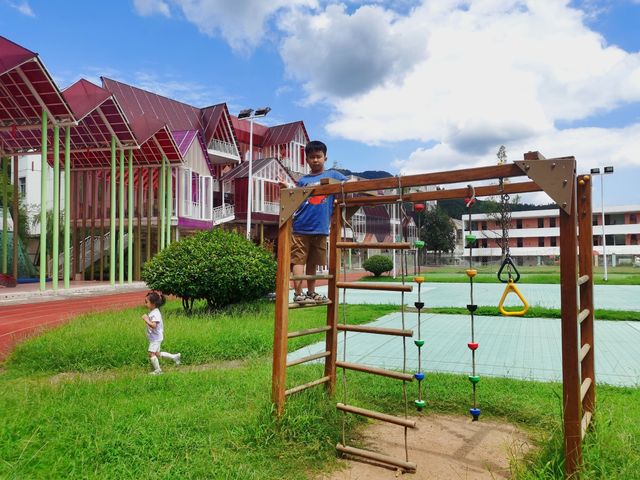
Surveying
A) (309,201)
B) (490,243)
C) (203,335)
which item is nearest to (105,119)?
(203,335)

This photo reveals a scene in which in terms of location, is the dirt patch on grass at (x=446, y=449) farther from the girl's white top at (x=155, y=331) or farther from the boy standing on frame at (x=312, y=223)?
the girl's white top at (x=155, y=331)

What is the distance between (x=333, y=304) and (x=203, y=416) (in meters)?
1.48

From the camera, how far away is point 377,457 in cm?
357

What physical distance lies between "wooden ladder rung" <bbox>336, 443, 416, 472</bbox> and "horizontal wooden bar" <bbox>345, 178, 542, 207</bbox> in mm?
1993

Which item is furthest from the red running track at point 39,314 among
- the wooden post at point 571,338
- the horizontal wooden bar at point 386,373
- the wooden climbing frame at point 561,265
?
the wooden post at point 571,338

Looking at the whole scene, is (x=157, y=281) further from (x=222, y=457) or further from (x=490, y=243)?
(x=490, y=243)

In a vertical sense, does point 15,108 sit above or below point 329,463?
above

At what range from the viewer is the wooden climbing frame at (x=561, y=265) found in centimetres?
300

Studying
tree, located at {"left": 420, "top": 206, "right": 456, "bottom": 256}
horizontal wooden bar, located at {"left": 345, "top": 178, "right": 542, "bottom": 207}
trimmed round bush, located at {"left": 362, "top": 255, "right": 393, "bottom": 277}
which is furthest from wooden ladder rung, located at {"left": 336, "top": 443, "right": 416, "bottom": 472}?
tree, located at {"left": 420, "top": 206, "right": 456, "bottom": 256}

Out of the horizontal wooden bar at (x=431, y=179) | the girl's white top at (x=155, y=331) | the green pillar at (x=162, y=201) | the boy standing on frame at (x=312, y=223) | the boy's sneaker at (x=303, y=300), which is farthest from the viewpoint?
the green pillar at (x=162, y=201)

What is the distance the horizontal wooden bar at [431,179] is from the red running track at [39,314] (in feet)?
19.9

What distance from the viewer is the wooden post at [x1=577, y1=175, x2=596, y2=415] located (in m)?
3.69

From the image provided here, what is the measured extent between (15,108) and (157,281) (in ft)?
33.0

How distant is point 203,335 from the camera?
7.67 m
